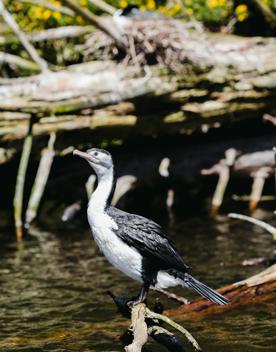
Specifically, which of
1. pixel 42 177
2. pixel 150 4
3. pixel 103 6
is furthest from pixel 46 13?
pixel 42 177

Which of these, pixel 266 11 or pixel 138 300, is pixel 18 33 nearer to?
pixel 266 11

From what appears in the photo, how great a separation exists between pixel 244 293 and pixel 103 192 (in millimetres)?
2412

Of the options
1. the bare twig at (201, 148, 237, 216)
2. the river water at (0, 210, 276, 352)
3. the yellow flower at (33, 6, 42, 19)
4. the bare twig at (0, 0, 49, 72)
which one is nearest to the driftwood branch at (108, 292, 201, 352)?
the river water at (0, 210, 276, 352)

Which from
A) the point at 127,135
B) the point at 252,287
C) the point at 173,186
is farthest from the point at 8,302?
the point at 173,186

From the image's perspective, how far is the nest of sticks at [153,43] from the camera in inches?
507

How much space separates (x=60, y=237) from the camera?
43.1ft

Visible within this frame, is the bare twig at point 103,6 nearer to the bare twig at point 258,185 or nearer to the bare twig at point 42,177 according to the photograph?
the bare twig at point 42,177

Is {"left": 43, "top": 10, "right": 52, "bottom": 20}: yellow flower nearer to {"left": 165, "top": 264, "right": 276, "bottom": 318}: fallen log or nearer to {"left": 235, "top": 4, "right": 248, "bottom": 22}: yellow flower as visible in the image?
{"left": 235, "top": 4, "right": 248, "bottom": 22}: yellow flower

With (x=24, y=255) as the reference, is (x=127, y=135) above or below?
above

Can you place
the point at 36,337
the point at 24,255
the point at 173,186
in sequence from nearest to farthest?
Result: the point at 36,337 → the point at 24,255 → the point at 173,186

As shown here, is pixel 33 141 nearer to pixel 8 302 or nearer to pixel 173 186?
pixel 173 186

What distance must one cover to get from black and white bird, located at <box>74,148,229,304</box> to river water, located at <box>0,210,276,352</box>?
3.86 ft

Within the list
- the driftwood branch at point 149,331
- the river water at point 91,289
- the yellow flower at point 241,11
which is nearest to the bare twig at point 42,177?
the river water at point 91,289

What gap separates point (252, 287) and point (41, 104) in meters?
5.70
